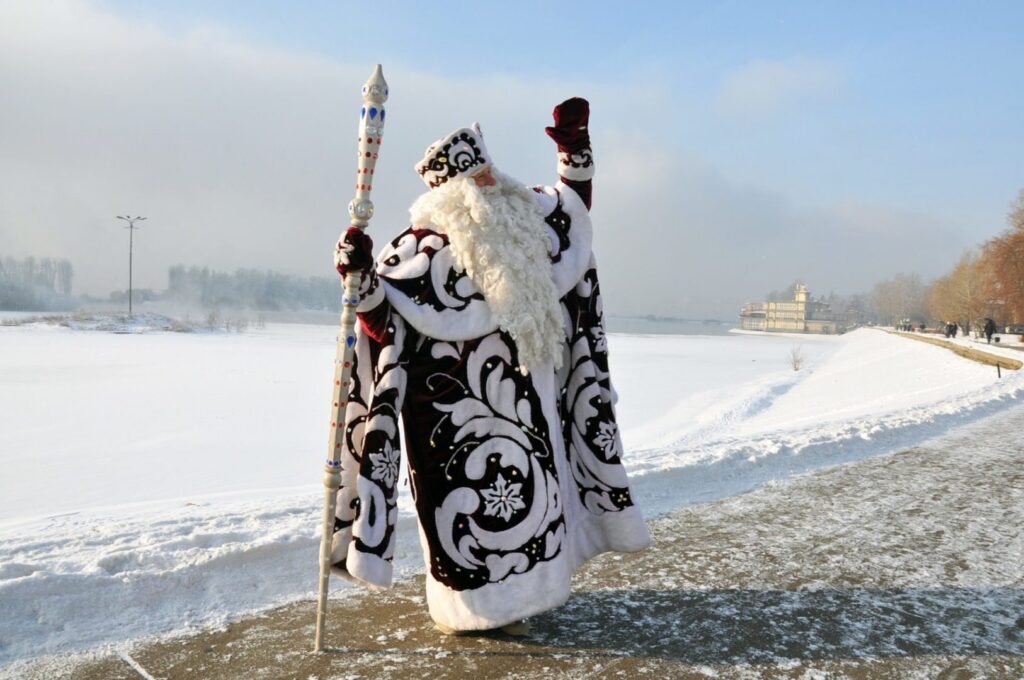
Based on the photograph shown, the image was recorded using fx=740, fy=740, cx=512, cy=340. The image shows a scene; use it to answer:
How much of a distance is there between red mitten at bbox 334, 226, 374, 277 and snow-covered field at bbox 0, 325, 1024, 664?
1634 mm

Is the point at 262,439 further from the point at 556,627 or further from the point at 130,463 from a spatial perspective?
the point at 556,627

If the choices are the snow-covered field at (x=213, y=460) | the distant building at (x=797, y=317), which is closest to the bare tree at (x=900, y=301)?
the distant building at (x=797, y=317)

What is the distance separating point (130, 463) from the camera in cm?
790

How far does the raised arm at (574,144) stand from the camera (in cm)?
321

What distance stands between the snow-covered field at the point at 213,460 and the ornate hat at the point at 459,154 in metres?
2.04

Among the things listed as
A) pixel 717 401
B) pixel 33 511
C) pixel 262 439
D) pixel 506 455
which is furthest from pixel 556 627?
pixel 717 401

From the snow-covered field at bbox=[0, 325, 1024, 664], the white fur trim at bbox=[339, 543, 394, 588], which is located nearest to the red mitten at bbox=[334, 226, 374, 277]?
the white fur trim at bbox=[339, 543, 394, 588]

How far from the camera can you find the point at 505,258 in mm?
2879

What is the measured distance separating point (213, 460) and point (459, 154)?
6485 millimetres

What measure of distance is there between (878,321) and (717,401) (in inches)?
5669

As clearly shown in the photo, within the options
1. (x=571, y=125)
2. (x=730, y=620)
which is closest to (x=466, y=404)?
(x=571, y=125)

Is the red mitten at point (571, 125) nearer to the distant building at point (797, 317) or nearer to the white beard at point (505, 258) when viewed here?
the white beard at point (505, 258)

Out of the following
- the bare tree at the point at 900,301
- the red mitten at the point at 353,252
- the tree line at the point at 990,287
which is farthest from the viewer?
the bare tree at the point at 900,301

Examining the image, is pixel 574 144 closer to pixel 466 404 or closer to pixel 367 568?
pixel 466 404
